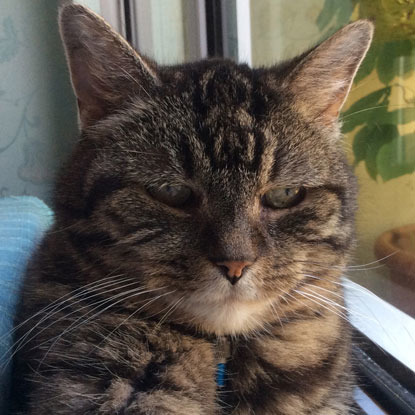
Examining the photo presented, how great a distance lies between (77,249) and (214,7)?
1.05 metres

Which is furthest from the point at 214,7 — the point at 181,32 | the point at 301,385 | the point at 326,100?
the point at 301,385

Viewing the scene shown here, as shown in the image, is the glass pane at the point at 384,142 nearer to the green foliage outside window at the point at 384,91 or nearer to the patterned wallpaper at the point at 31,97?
the green foliage outside window at the point at 384,91

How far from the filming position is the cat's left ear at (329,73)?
84cm

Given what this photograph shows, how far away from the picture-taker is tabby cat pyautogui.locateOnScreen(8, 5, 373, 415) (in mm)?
709

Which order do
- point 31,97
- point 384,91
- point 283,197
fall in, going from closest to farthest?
point 283,197
point 384,91
point 31,97

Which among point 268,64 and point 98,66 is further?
point 268,64

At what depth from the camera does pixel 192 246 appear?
0.71m

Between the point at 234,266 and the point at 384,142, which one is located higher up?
the point at 384,142

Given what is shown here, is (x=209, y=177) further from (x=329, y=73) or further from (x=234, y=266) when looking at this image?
(x=329, y=73)

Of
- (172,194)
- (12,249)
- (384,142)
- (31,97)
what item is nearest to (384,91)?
(384,142)

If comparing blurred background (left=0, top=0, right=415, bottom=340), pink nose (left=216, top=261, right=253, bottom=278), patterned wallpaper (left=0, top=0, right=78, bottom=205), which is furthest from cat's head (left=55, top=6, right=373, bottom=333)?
patterned wallpaper (left=0, top=0, right=78, bottom=205)

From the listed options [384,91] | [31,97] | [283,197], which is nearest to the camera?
[283,197]

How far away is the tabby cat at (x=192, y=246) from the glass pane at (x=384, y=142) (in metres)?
0.21

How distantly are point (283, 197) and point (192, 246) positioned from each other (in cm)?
18
